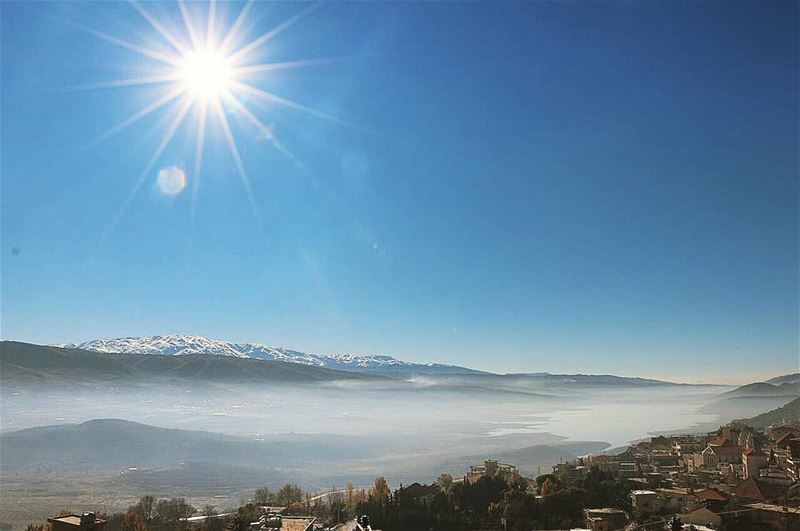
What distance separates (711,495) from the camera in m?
32.1

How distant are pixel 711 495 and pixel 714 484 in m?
6.68

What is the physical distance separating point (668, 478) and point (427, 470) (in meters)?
79.1

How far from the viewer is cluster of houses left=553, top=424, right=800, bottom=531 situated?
29.2 meters

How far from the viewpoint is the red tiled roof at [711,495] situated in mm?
31578

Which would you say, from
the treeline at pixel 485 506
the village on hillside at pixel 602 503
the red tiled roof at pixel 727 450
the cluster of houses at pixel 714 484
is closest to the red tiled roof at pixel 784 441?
the cluster of houses at pixel 714 484

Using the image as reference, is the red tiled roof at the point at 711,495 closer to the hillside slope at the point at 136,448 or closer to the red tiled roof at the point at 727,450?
the red tiled roof at the point at 727,450

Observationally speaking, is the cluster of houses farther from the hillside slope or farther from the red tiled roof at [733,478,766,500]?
the hillside slope

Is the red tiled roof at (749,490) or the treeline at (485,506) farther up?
the red tiled roof at (749,490)

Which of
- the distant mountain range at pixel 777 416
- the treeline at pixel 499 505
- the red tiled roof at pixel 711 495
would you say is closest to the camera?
the red tiled roof at pixel 711 495

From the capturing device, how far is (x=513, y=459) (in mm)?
118188

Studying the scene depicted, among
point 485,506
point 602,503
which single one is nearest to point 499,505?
point 485,506

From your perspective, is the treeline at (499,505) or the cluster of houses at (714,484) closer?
the cluster of houses at (714,484)

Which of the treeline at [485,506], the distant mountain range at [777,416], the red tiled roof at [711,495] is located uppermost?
the distant mountain range at [777,416]

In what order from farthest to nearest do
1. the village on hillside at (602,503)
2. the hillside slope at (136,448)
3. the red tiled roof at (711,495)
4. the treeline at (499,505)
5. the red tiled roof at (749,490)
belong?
the hillside slope at (136,448), the treeline at (499,505), the red tiled roof at (749,490), the red tiled roof at (711,495), the village on hillside at (602,503)
